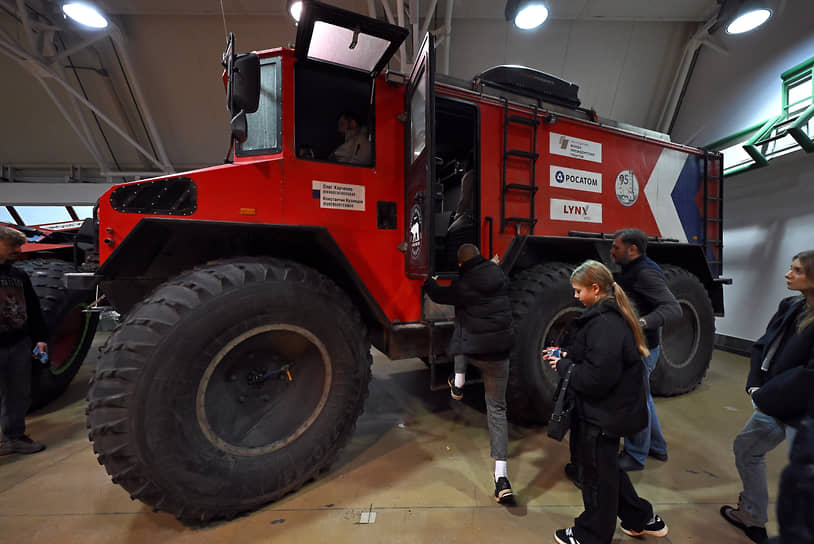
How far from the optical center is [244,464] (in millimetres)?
1810

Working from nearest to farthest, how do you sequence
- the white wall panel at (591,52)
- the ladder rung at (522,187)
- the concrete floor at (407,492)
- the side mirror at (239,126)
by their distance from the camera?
1. the concrete floor at (407,492)
2. the side mirror at (239,126)
3. the ladder rung at (522,187)
4. the white wall panel at (591,52)

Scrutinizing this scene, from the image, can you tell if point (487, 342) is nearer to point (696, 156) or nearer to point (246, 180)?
point (246, 180)

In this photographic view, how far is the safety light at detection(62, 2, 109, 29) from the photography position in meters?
4.29

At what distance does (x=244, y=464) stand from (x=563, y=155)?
3.45 m

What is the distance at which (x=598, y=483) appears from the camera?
4.94 feet

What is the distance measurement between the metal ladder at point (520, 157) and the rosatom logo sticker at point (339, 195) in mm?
1225

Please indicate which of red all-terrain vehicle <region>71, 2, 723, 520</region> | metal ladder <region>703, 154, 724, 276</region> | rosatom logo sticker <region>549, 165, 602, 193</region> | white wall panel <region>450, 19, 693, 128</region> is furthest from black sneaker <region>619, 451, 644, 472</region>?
white wall panel <region>450, 19, 693, 128</region>

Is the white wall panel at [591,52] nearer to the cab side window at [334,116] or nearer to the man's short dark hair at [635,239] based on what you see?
the cab side window at [334,116]

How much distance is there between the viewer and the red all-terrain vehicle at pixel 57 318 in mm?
3006

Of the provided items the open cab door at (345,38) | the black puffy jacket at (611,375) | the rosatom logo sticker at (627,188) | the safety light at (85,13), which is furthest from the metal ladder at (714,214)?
the safety light at (85,13)

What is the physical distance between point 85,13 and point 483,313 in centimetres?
675

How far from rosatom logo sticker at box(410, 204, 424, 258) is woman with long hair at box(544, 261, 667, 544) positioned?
3.09 feet

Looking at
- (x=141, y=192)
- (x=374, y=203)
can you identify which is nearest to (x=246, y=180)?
(x=141, y=192)

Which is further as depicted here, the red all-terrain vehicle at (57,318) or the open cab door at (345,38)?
the red all-terrain vehicle at (57,318)
